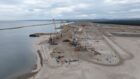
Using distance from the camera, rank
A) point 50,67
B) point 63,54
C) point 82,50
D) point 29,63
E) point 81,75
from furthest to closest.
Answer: point 82,50 → point 63,54 → point 29,63 → point 50,67 → point 81,75

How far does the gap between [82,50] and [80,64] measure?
919 cm

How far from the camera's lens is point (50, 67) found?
25.7 metres

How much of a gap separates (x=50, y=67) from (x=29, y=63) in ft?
17.7

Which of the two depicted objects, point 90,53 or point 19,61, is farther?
point 90,53

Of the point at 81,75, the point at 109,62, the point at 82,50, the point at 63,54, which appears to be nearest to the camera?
the point at 81,75

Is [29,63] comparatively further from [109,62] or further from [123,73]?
[123,73]

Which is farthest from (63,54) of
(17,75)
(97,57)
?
(17,75)

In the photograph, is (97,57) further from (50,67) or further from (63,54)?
(50,67)

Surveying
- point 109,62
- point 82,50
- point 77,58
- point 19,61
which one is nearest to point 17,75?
point 19,61

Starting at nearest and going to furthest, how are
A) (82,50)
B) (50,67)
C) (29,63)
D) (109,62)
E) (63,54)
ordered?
1. (50,67)
2. (109,62)
3. (29,63)
4. (63,54)
5. (82,50)

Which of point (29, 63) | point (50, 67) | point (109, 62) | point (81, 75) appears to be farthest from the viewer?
point (29, 63)

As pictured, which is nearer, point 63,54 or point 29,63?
point 29,63

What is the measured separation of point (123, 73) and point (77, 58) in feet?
30.2

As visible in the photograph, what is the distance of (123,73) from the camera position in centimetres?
2277
